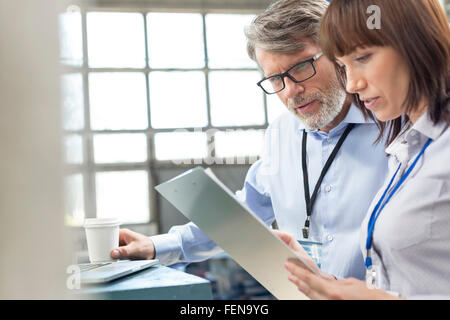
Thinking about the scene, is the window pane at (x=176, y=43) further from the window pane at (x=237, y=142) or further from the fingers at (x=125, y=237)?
the fingers at (x=125, y=237)

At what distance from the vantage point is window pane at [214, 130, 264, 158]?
5996 mm

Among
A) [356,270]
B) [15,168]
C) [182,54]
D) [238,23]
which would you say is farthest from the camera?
[238,23]

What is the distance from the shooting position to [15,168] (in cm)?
32

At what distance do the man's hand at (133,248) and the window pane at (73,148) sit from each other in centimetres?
70

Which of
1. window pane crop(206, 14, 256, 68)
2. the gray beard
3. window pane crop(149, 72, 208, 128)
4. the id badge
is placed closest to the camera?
the id badge

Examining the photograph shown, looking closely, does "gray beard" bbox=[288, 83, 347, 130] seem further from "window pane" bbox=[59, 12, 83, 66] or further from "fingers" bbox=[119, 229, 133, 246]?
"window pane" bbox=[59, 12, 83, 66]

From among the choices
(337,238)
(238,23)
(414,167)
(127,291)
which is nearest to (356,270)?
(337,238)

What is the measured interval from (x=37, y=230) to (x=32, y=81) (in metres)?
0.11

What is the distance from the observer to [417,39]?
789 millimetres

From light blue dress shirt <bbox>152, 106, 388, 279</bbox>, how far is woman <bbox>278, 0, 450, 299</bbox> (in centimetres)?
27

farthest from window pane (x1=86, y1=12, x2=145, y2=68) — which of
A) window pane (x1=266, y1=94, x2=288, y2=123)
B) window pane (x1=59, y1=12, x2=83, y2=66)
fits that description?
window pane (x1=59, y1=12, x2=83, y2=66)

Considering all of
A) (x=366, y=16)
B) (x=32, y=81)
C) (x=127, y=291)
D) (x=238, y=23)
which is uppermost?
(x=238, y=23)

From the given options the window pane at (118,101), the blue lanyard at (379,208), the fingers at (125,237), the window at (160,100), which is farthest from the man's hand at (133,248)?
the window pane at (118,101)
